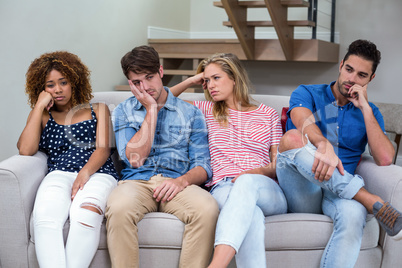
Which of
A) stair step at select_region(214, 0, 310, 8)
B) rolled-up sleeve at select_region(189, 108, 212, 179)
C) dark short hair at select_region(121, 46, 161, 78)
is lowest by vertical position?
rolled-up sleeve at select_region(189, 108, 212, 179)

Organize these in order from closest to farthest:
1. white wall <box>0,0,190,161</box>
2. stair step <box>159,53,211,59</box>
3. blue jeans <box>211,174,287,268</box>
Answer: blue jeans <box>211,174,287,268</box> < white wall <box>0,0,190,161</box> < stair step <box>159,53,211,59</box>

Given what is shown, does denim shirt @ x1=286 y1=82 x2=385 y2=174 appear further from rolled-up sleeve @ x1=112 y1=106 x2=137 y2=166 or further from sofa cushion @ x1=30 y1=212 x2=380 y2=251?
rolled-up sleeve @ x1=112 y1=106 x2=137 y2=166

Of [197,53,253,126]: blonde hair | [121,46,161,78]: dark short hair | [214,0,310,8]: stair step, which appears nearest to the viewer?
[121,46,161,78]: dark short hair

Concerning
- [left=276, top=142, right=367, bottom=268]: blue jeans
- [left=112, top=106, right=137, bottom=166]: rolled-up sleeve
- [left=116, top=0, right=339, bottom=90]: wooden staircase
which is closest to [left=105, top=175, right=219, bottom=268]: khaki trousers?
[left=112, top=106, right=137, bottom=166]: rolled-up sleeve

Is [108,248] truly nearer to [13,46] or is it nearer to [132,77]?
[132,77]

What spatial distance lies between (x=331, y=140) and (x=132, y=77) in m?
0.89

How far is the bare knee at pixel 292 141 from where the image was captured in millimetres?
1836

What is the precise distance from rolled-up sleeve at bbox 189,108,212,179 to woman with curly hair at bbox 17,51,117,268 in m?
0.35

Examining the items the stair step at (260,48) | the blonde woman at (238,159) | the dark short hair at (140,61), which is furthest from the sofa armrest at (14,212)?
the stair step at (260,48)

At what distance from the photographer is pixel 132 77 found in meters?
2.06

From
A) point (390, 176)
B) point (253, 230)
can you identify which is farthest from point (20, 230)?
point (390, 176)

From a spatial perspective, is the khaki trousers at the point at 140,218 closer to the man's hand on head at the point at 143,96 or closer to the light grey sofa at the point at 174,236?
the light grey sofa at the point at 174,236

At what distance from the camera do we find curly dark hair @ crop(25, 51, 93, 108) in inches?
85.8

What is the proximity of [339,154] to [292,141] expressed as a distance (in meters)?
0.35
